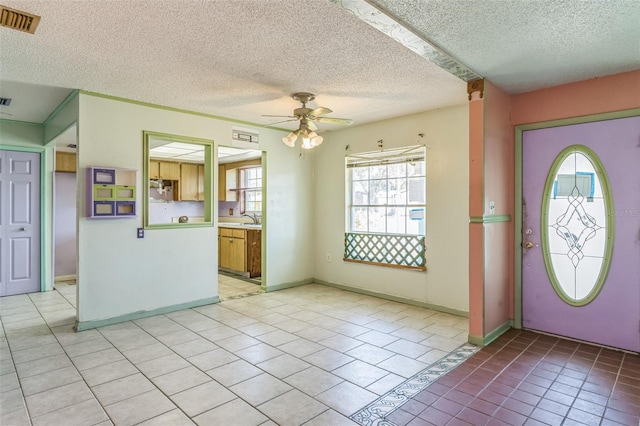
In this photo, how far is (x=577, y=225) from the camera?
11.6 ft

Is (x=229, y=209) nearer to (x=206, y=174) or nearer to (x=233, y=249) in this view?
(x=233, y=249)

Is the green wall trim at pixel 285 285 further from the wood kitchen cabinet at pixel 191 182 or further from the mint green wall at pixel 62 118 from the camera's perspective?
the wood kitchen cabinet at pixel 191 182

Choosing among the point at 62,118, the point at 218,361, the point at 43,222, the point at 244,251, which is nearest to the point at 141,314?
the point at 218,361

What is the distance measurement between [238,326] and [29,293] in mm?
3817

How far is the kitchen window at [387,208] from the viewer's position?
482 centimetres

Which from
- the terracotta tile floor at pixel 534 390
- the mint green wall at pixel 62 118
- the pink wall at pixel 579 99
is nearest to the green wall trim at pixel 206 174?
the mint green wall at pixel 62 118

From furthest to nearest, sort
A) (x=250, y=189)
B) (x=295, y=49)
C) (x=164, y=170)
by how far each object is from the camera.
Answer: (x=250, y=189) < (x=164, y=170) < (x=295, y=49)

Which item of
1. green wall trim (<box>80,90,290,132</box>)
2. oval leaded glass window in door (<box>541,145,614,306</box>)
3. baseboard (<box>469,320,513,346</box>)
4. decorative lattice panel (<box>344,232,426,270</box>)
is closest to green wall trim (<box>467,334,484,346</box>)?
baseboard (<box>469,320,513,346</box>)

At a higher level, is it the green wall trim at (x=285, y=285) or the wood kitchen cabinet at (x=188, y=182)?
the wood kitchen cabinet at (x=188, y=182)

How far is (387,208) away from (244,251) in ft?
9.26

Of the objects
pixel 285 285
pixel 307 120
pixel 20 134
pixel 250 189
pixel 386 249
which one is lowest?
pixel 285 285

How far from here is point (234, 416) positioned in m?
2.23

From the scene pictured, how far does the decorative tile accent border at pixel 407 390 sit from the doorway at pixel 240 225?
10.4 ft

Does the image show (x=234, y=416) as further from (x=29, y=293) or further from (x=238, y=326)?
(x=29, y=293)
